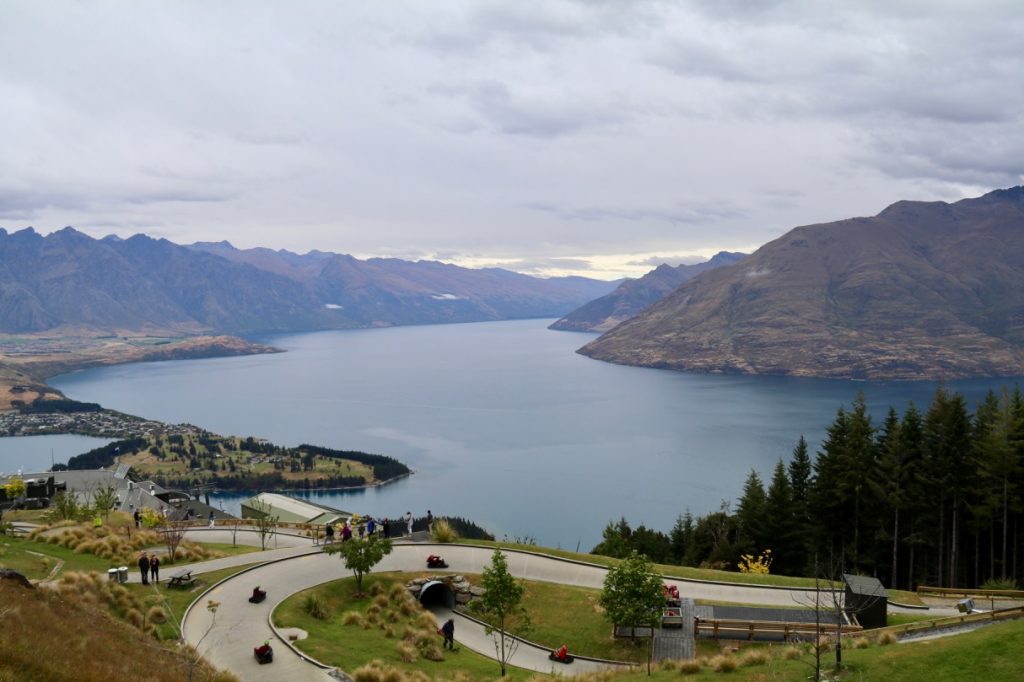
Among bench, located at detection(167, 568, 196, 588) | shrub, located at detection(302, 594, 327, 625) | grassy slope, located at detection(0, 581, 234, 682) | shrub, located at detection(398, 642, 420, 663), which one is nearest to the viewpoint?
grassy slope, located at detection(0, 581, 234, 682)

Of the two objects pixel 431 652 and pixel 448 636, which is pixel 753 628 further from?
pixel 431 652

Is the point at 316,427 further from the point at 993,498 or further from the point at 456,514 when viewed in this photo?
the point at 993,498

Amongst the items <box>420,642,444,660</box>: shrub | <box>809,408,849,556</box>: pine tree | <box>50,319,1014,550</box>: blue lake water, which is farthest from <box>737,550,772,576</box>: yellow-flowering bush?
<box>50,319,1014,550</box>: blue lake water

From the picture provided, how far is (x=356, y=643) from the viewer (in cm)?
2506

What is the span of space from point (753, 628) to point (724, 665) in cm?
616

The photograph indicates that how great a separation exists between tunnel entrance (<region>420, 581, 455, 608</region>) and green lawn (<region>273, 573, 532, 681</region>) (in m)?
1.51

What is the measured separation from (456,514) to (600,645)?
78807mm

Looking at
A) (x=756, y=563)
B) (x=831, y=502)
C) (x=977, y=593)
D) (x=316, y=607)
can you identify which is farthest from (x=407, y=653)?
(x=756, y=563)

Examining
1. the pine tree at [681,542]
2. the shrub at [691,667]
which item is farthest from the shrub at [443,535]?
the pine tree at [681,542]

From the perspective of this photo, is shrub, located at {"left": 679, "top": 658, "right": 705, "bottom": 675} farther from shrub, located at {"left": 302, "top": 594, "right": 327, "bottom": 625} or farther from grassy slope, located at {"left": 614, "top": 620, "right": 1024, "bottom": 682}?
shrub, located at {"left": 302, "top": 594, "right": 327, "bottom": 625}

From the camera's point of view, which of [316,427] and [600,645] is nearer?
[600,645]

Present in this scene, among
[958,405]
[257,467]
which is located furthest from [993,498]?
[257,467]

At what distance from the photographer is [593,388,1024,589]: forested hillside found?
40.5 m

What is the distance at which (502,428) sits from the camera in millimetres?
168000
